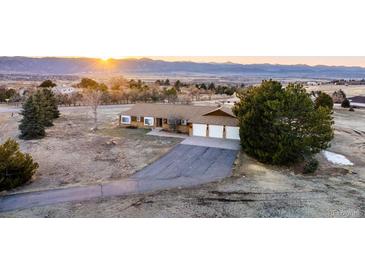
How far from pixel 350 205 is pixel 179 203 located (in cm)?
773

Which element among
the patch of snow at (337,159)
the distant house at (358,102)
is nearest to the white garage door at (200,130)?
the patch of snow at (337,159)

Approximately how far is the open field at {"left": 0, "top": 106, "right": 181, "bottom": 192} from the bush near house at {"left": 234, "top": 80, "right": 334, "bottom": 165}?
6891 millimetres

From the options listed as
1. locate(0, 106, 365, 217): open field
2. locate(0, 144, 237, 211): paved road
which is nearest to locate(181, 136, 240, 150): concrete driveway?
locate(0, 144, 237, 211): paved road

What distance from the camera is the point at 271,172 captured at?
19.6m

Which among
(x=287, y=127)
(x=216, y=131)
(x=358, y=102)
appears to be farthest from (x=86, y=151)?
(x=358, y=102)

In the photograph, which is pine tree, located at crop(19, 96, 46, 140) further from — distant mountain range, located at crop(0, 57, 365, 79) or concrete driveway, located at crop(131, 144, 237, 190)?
distant mountain range, located at crop(0, 57, 365, 79)

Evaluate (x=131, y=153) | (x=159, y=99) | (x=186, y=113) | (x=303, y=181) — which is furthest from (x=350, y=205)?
(x=159, y=99)

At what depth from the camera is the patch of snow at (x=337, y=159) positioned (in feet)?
72.2

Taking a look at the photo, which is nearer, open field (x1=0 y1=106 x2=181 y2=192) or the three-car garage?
open field (x1=0 y1=106 x2=181 y2=192)

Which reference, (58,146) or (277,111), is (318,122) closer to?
(277,111)

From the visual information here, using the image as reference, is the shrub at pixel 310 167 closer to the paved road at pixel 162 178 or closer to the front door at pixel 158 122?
the paved road at pixel 162 178

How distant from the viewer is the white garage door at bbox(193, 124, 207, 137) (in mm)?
29234

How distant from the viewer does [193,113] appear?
3186 centimetres

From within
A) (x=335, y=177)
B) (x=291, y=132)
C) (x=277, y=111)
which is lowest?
(x=335, y=177)
